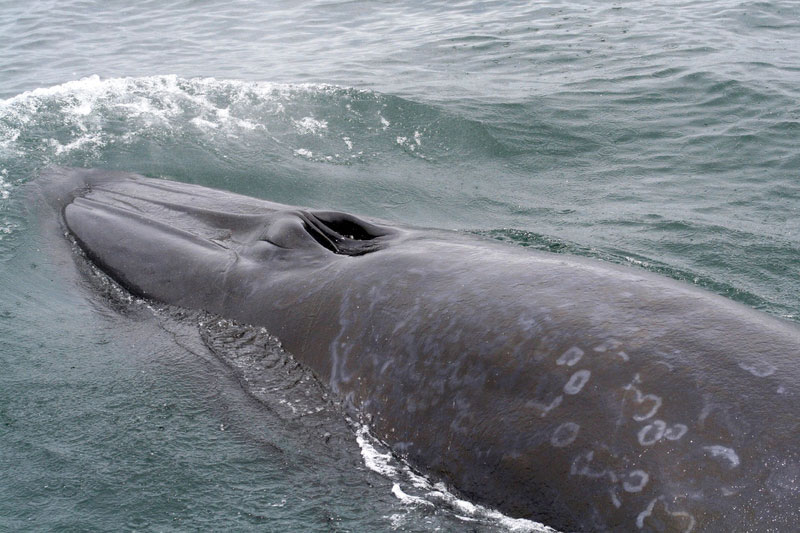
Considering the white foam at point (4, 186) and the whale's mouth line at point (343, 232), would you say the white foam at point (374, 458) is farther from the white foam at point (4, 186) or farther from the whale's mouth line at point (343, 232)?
the white foam at point (4, 186)

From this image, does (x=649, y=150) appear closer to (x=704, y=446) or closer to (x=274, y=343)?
(x=274, y=343)

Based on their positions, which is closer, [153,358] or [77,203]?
[153,358]

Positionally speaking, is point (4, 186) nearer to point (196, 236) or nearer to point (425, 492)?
point (196, 236)

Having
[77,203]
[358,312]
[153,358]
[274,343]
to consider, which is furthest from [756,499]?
[77,203]

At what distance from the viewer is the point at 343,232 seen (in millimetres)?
7547

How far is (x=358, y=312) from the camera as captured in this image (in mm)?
6199

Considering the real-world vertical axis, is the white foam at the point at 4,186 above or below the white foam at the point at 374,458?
above

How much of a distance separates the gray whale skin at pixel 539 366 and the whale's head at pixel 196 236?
0.10ft

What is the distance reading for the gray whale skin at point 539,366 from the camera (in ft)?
14.2

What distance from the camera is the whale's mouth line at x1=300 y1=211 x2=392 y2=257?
7.14m

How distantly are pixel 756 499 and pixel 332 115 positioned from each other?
11.5 m

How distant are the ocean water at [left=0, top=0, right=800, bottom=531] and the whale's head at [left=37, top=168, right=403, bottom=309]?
1.01 ft

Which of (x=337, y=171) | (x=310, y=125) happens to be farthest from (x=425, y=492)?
(x=310, y=125)

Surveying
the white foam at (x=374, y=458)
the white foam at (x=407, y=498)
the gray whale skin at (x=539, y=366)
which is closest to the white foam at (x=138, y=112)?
the gray whale skin at (x=539, y=366)
